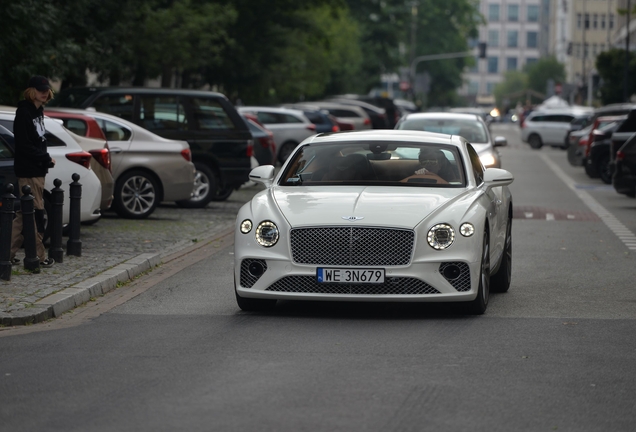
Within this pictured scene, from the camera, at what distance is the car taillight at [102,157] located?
53.2 ft

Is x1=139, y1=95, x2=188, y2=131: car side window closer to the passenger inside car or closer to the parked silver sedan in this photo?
the parked silver sedan

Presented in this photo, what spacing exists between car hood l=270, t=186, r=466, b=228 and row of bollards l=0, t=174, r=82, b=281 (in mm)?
2490

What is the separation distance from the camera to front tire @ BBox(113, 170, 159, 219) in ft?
63.2

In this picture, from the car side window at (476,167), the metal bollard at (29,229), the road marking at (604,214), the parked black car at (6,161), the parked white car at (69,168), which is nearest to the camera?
the car side window at (476,167)

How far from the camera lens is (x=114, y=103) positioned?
822 inches

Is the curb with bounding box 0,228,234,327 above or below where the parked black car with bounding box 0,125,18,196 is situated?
below

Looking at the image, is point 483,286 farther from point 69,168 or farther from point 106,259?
point 69,168

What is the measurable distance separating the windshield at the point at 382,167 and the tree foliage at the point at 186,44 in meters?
10.9

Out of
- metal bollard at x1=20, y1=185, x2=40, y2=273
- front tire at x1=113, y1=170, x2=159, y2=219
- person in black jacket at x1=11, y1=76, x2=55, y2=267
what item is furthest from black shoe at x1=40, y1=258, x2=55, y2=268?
front tire at x1=113, y1=170, x2=159, y2=219

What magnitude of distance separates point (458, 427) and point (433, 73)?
380 ft

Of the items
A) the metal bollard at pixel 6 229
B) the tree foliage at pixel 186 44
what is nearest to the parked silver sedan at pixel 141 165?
the tree foliage at pixel 186 44

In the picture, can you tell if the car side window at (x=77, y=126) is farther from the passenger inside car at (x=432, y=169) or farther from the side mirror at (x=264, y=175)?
the passenger inside car at (x=432, y=169)

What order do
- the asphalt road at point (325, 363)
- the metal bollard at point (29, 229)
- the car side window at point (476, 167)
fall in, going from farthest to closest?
1. the metal bollard at point (29, 229)
2. the car side window at point (476, 167)
3. the asphalt road at point (325, 363)

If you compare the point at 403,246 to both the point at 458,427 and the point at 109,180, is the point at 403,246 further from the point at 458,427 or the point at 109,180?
the point at 109,180
